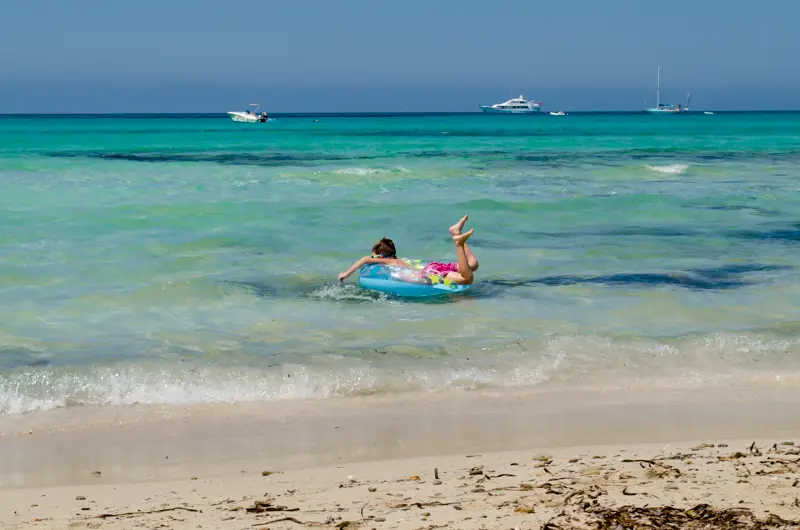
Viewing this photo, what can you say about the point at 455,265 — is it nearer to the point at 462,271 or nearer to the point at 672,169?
the point at 462,271

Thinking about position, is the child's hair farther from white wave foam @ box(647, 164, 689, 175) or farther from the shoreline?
white wave foam @ box(647, 164, 689, 175)

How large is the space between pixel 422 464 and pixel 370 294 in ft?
16.5

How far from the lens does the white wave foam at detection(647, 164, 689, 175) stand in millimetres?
28500

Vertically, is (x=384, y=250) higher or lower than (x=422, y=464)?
higher

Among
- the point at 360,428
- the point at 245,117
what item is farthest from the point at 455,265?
the point at 245,117

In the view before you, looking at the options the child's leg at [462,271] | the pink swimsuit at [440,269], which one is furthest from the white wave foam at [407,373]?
the pink swimsuit at [440,269]

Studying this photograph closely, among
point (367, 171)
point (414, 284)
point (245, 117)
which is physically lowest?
point (414, 284)

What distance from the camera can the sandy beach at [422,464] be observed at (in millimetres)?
4148

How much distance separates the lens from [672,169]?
96.1 feet

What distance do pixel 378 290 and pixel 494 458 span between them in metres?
5.09

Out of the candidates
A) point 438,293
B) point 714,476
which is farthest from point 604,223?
point 714,476

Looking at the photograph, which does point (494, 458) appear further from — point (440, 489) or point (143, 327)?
point (143, 327)

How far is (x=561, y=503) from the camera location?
4199mm

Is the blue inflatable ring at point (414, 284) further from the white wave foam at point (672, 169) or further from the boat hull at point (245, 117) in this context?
the boat hull at point (245, 117)
